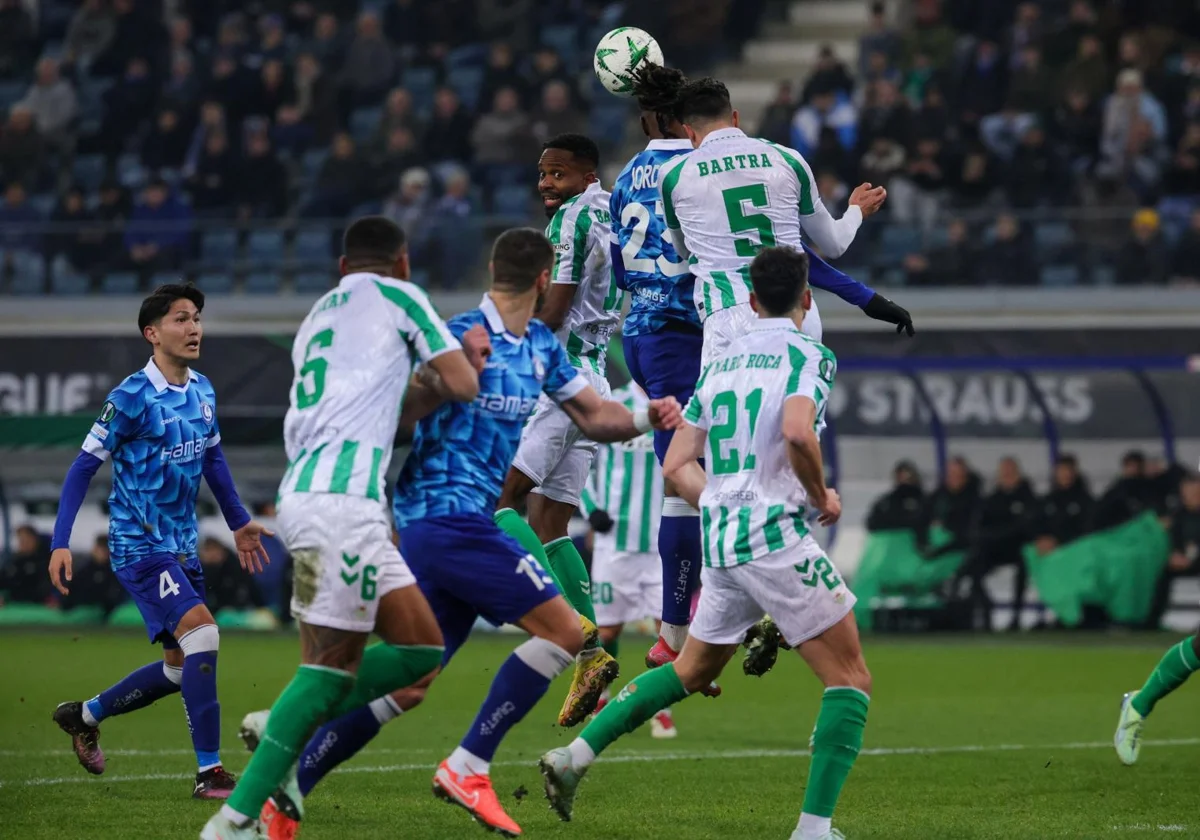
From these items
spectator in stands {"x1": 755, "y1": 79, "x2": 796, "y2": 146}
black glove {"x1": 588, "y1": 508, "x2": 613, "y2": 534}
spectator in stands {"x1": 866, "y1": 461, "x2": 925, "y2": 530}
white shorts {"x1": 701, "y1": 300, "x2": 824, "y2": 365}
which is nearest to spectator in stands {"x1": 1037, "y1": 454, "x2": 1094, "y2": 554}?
spectator in stands {"x1": 866, "y1": 461, "x2": 925, "y2": 530}

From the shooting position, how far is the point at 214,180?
2291 centimetres

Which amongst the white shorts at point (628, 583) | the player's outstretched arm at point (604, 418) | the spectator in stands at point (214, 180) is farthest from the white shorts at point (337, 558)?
the spectator in stands at point (214, 180)

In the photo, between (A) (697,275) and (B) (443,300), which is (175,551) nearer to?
(A) (697,275)

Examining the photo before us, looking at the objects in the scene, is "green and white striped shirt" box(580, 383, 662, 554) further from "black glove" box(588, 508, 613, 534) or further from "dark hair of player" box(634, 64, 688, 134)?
"dark hair of player" box(634, 64, 688, 134)

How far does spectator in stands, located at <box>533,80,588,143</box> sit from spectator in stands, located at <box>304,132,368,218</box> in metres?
2.20

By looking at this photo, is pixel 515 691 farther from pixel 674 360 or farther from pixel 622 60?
pixel 622 60

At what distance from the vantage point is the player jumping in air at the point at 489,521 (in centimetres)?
689

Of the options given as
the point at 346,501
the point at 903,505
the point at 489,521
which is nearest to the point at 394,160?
the point at 903,505

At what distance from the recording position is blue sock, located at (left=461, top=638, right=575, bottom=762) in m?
7.08

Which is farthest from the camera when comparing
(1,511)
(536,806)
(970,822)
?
(1,511)

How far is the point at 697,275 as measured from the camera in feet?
28.8

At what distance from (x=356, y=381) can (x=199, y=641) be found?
2478 millimetres

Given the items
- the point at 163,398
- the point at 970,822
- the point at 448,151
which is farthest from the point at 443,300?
the point at 970,822

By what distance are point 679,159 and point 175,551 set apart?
9.88ft
